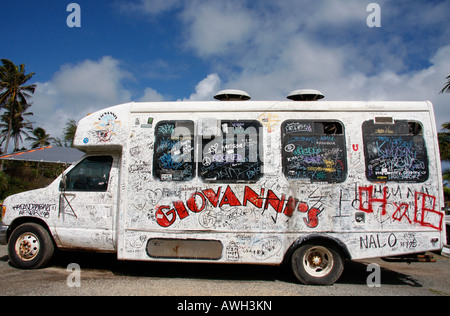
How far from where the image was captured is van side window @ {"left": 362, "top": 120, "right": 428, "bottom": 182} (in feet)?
16.5

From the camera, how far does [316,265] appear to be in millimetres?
5113

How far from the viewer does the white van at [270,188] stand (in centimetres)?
498

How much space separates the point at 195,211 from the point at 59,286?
2334mm

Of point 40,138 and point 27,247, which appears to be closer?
point 27,247

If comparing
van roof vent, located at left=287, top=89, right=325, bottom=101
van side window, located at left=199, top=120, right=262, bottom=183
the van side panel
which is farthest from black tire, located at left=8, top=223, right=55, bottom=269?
van roof vent, located at left=287, top=89, right=325, bottom=101

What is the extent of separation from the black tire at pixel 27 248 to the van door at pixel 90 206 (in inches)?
17.6

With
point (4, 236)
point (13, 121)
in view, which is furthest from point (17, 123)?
point (4, 236)

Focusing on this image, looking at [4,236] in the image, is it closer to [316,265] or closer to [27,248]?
[27,248]

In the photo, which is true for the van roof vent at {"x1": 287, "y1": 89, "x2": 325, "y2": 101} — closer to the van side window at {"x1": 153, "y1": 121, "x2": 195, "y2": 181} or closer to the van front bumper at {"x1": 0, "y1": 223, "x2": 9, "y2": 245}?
the van side window at {"x1": 153, "y1": 121, "x2": 195, "y2": 181}

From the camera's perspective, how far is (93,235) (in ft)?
17.5

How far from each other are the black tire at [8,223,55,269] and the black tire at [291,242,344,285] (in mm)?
4272

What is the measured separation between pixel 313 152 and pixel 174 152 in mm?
2292

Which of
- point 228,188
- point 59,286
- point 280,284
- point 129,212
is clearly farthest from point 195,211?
point 59,286
